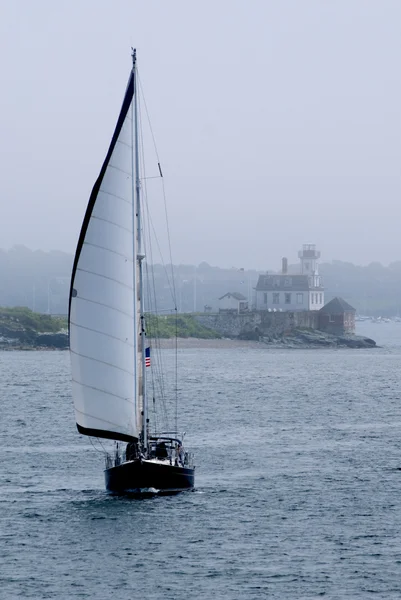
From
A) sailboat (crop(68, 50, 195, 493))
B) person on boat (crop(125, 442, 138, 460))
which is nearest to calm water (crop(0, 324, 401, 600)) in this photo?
person on boat (crop(125, 442, 138, 460))

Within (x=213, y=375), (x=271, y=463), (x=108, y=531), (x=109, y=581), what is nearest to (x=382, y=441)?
(x=271, y=463)

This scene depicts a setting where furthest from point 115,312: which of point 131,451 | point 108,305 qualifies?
point 131,451

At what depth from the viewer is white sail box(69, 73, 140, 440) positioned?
148 ft

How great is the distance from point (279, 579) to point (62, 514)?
11.2 m

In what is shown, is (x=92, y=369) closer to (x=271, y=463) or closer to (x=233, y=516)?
(x=233, y=516)

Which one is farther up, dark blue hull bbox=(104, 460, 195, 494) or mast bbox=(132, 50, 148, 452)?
mast bbox=(132, 50, 148, 452)

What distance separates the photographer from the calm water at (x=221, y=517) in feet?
119

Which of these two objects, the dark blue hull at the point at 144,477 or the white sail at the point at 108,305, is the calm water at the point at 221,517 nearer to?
the dark blue hull at the point at 144,477

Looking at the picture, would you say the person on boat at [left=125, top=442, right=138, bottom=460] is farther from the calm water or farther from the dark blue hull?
the calm water

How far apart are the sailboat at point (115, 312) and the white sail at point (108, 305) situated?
4cm

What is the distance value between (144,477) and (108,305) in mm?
6435

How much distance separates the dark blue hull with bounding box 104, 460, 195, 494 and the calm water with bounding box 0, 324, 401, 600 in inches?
24.2

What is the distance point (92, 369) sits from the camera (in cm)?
4569

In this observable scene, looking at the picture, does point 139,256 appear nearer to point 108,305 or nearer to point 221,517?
point 108,305
